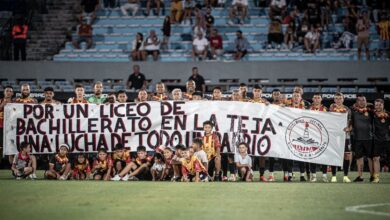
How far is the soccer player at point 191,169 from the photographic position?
575 inches

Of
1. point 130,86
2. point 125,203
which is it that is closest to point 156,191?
point 125,203

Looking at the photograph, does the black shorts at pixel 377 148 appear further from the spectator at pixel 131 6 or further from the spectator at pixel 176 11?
the spectator at pixel 131 6

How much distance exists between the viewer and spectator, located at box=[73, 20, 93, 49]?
85.7ft

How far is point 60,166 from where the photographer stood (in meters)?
15.7

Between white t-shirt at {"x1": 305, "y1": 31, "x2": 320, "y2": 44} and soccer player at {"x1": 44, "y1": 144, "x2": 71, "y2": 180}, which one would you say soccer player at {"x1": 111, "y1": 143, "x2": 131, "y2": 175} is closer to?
soccer player at {"x1": 44, "y1": 144, "x2": 71, "y2": 180}

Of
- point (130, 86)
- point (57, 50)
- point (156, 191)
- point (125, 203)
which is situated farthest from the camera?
point (57, 50)

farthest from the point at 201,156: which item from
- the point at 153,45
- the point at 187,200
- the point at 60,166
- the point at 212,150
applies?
the point at 153,45

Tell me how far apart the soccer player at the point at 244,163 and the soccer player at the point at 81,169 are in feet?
10.1

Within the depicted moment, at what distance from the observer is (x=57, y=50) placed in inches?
1046

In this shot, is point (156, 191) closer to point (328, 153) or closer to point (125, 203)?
point (125, 203)

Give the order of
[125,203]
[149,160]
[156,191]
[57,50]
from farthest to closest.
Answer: [57,50], [149,160], [156,191], [125,203]

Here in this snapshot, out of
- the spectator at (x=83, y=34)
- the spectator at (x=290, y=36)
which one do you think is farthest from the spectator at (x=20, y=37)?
the spectator at (x=290, y=36)

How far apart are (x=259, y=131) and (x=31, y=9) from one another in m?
14.8

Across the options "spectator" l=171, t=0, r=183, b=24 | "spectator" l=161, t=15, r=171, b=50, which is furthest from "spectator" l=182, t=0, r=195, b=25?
"spectator" l=161, t=15, r=171, b=50
